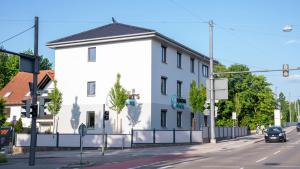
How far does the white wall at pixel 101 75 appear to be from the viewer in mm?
37656

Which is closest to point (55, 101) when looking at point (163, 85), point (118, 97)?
point (118, 97)

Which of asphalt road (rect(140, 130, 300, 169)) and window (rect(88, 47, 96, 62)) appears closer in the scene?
asphalt road (rect(140, 130, 300, 169))

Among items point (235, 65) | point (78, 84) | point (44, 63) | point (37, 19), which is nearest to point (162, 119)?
point (78, 84)

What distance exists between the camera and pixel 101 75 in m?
40.0

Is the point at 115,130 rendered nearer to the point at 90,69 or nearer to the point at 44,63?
the point at 90,69

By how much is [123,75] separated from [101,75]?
2.50m

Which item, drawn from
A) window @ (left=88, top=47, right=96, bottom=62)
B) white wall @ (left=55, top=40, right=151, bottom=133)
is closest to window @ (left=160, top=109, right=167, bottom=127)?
white wall @ (left=55, top=40, right=151, bottom=133)

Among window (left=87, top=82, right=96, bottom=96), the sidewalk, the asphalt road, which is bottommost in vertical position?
the sidewalk

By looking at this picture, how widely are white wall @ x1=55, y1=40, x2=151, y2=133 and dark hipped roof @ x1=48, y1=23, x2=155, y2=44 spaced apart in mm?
943

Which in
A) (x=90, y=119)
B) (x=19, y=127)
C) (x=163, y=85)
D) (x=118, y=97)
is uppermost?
(x=163, y=85)

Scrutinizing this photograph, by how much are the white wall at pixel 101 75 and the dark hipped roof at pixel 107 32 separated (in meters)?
0.94

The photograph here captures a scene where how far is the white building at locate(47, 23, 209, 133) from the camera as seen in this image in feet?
124

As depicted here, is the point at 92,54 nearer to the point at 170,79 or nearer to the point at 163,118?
the point at 170,79

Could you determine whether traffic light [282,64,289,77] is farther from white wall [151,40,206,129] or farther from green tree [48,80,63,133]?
green tree [48,80,63,133]
